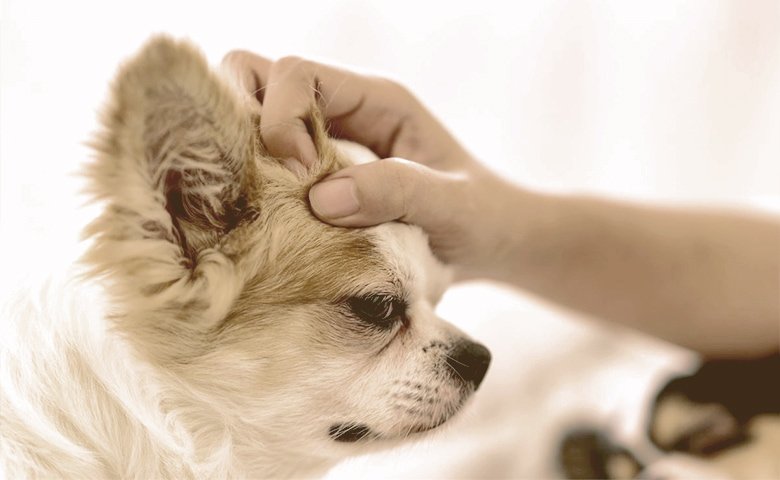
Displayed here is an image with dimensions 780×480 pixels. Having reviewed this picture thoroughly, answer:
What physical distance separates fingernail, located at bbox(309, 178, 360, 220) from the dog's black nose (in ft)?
0.87

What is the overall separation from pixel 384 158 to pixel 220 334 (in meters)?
0.38

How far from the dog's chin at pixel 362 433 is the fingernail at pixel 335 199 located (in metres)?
0.28

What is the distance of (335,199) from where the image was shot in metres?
0.93

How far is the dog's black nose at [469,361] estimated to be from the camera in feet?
3.40

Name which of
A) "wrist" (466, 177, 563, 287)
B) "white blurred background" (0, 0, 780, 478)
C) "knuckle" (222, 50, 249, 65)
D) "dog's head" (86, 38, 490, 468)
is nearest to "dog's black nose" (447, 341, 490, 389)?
"dog's head" (86, 38, 490, 468)

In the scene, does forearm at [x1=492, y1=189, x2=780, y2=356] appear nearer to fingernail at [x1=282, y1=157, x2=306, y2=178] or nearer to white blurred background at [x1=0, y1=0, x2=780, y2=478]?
white blurred background at [x1=0, y1=0, x2=780, y2=478]

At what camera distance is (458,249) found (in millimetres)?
1176

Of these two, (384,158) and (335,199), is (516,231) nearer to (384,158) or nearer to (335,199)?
(384,158)

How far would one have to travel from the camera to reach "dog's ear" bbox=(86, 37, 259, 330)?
77 cm

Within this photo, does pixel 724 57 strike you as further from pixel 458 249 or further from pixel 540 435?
pixel 458 249

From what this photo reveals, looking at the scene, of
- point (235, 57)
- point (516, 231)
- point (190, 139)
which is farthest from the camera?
point (516, 231)

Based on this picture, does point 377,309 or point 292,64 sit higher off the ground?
point 292,64

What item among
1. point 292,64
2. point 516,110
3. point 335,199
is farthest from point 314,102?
point 516,110

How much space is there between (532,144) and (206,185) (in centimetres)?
141
